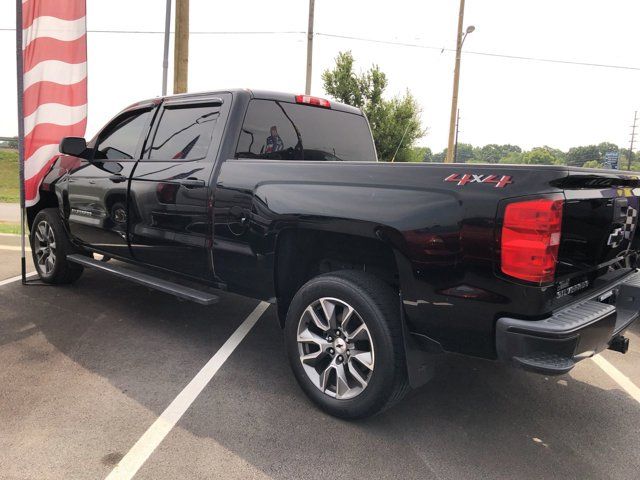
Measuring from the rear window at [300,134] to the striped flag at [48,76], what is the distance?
3358 millimetres

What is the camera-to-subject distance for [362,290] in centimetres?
282

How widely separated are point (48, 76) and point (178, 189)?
336cm

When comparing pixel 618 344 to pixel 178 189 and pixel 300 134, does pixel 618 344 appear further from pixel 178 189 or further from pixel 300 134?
pixel 178 189

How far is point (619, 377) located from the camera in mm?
3736

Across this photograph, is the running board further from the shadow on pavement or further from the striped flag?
the striped flag

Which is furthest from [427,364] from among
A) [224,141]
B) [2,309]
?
[2,309]

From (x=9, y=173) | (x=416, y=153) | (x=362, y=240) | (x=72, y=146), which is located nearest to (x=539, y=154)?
(x=416, y=153)

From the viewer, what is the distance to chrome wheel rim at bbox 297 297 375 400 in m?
2.88

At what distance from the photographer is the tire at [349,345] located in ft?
8.94

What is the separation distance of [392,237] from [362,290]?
1.25ft

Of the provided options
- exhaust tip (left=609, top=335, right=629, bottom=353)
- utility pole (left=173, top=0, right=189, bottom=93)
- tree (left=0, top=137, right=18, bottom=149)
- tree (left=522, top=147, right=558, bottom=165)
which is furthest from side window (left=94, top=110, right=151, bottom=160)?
tree (left=522, top=147, right=558, bottom=165)

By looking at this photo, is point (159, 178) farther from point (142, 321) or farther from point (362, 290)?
point (362, 290)

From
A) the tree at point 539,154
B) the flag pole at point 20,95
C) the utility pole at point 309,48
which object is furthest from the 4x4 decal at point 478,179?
the tree at point 539,154

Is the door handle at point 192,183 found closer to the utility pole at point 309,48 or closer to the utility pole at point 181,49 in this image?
the utility pole at point 181,49
